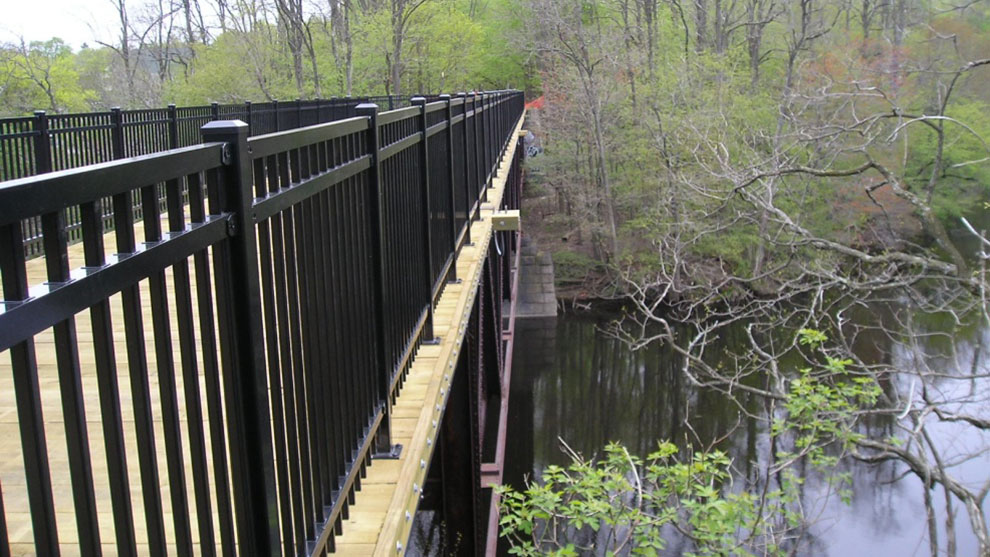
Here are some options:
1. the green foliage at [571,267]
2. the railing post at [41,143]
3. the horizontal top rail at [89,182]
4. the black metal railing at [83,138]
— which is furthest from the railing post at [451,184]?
the green foliage at [571,267]

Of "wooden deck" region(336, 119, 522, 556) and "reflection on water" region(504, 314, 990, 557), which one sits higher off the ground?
"wooden deck" region(336, 119, 522, 556)

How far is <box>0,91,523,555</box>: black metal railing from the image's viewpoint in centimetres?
133

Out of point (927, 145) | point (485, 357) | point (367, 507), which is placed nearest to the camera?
point (367, 507)

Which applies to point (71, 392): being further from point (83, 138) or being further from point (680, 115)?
point (680, 115)

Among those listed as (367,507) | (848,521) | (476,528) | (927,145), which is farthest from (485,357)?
(927,145)

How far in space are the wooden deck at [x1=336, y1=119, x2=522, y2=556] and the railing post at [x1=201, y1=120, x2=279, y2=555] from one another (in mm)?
850

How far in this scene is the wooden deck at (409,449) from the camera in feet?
10.4

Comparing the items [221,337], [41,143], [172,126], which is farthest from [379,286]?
[172,126]

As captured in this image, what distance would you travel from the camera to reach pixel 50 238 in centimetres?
131

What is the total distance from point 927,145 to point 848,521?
2467 centimetres

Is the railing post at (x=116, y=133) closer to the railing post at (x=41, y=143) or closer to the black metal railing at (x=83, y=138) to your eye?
the black metal railing at (x=83, y=138)

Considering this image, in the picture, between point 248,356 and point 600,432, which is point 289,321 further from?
point 600,432

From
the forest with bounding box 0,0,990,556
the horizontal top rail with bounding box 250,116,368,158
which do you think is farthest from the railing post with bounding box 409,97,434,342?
the forest with bounding box 0,0,990,556

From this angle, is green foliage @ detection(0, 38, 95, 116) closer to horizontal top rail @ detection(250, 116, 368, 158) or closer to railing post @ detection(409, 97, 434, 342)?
railing post @ detection(409, 97, 434, 342)
